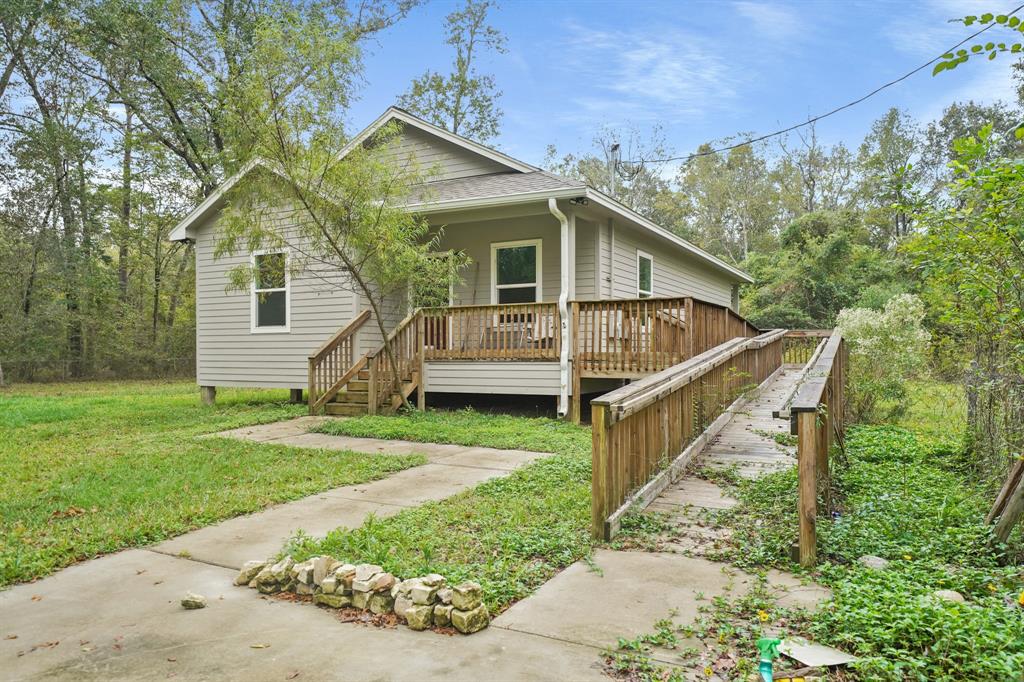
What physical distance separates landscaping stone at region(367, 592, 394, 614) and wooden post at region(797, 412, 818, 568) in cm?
216

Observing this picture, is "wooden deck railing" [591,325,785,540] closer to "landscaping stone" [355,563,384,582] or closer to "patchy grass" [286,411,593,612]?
"patchy grass" [286,411,593,612]

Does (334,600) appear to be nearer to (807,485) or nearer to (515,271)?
(807,485)

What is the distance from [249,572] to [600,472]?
205cm

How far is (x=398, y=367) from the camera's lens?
10.9 meters

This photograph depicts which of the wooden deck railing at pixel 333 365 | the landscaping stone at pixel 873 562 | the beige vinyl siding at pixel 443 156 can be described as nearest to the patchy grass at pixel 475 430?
the wooden deck railing at pixel 333 365

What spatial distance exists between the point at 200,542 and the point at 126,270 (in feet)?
80.9

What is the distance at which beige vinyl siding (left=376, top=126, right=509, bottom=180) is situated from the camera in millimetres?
12938

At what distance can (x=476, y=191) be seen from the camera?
1131 cm

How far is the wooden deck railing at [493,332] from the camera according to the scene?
10.2 metres

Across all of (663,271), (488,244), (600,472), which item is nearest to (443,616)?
(600,472)

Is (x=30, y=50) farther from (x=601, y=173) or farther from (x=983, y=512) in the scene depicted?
(x=983, y=512)

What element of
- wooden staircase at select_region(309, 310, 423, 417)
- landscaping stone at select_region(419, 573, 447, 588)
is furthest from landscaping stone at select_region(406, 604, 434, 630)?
wooden staircase at select_region(309, 310, 423, 417)

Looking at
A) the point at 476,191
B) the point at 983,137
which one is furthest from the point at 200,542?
the point at 476,191

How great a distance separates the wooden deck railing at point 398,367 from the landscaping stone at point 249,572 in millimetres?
7008
